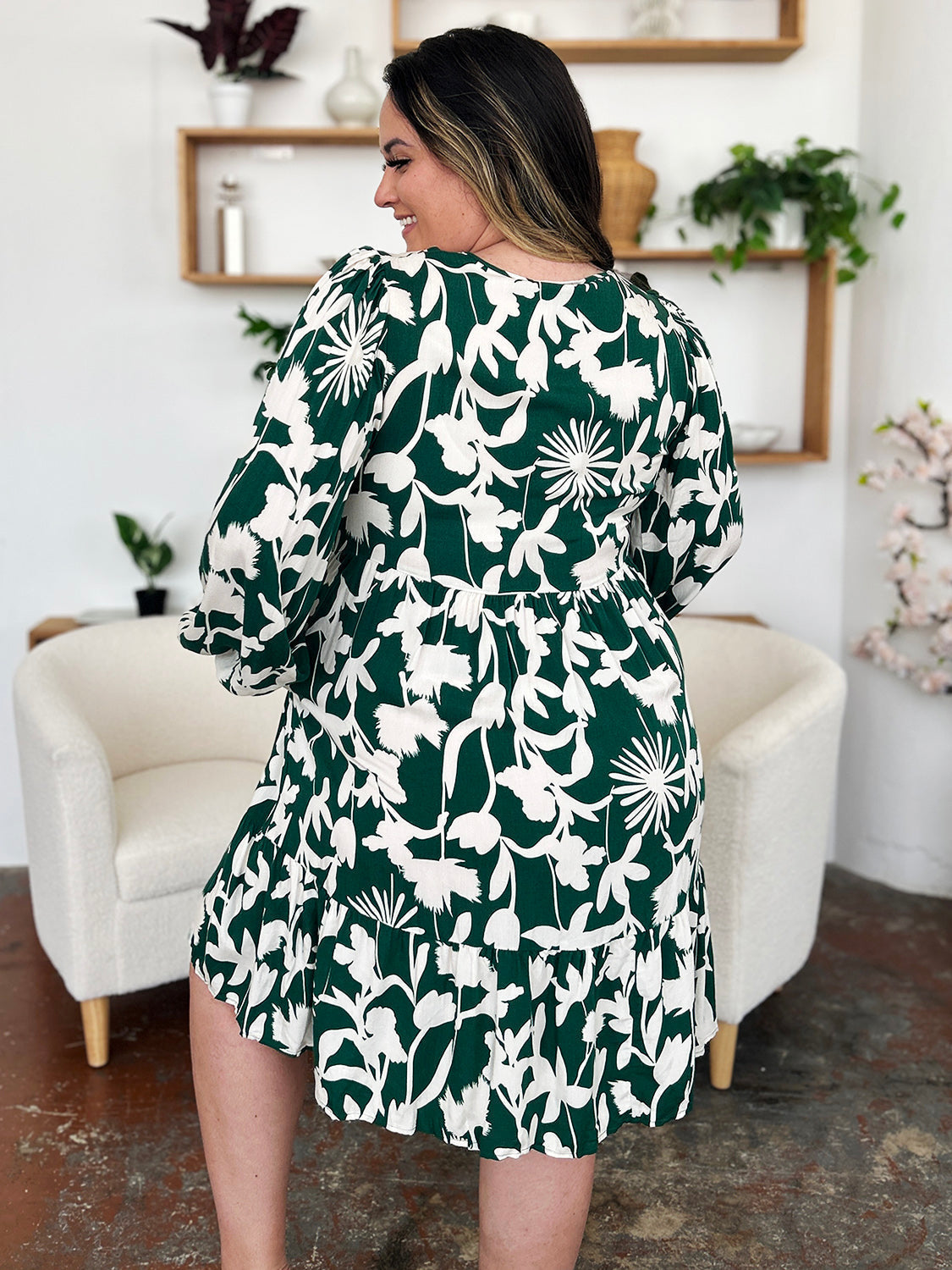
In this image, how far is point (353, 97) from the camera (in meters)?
3.09

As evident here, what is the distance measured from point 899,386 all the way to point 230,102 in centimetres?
186

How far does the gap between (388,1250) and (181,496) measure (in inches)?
86.8

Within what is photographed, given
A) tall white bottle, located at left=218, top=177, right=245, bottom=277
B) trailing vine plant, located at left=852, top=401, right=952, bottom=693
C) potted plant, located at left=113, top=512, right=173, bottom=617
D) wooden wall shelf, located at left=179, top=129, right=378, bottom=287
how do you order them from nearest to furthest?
trailing vine plant, located at left=852, top=401, right=952, bottom=693 < wooden wall shelf, located at left=179, top=129, right=378, bottom=287 < tall white bottle, located at left=218, top=177, right=245, bottom=277 < potted plant, located at left=113, top=512, right=173, bottom=617

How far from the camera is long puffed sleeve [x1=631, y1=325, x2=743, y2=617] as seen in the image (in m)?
1.20

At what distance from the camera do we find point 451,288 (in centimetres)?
99

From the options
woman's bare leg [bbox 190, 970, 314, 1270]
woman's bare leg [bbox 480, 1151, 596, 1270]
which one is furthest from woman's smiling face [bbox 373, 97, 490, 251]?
woman's bare leg [bbox 480, 1151, 596, 1270]

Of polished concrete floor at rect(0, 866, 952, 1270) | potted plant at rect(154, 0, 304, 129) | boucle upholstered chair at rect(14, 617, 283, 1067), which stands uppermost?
potted plant at rect(154, 0, 304, 129)

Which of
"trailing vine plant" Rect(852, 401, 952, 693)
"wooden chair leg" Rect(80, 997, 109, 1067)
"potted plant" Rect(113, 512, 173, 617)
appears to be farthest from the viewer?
"potted plant" Rect(113, 512, 173, 617)

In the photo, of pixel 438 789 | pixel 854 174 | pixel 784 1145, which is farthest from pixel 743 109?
pixel 438 789

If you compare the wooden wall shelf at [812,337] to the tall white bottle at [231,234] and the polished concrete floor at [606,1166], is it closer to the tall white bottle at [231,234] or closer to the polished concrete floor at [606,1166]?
the tall white bottle at [231,234]

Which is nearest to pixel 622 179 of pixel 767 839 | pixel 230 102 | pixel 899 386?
pixel 899 386

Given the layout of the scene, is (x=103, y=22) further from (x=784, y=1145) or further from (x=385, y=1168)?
(x=784, y=1145)

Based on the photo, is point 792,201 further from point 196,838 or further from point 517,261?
point 517,261

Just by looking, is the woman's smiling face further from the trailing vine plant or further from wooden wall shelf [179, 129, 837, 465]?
the trailing vine plant
